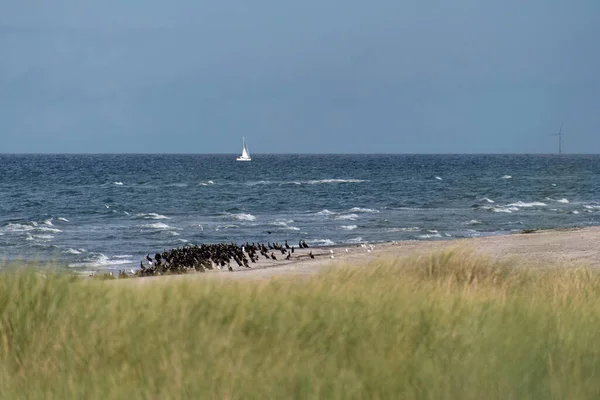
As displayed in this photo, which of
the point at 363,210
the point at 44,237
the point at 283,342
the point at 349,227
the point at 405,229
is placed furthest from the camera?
the point at 363,210

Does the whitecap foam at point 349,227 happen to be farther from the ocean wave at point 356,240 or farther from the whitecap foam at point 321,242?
the whitecap foam at point 321,242

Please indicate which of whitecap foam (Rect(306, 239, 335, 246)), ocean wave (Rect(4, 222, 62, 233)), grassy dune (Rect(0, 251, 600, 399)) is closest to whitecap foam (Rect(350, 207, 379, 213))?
whitecap foam (Rect(306, 239, 335, 246))

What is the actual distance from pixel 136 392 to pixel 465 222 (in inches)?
1293

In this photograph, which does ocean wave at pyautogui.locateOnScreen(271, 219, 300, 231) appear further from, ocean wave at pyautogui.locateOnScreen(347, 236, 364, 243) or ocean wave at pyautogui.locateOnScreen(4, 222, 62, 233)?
ocean wave at pyautogui.locateOnScreen(4, 222, 62, 233)

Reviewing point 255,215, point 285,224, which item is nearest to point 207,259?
point 285,224

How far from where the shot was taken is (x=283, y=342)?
5.27m

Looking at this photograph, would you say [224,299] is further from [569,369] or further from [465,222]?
[465,222]

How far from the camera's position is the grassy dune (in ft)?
14.3

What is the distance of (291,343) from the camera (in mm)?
5191

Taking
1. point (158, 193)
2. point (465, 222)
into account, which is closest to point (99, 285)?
point (465, 222)

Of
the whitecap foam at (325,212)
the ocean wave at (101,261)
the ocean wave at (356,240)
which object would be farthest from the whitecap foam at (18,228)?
the ocean wave at (356,240)

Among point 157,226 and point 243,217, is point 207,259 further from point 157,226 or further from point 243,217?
point 243,217

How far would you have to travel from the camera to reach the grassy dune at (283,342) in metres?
4.36

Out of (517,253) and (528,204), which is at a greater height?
(517,253)
